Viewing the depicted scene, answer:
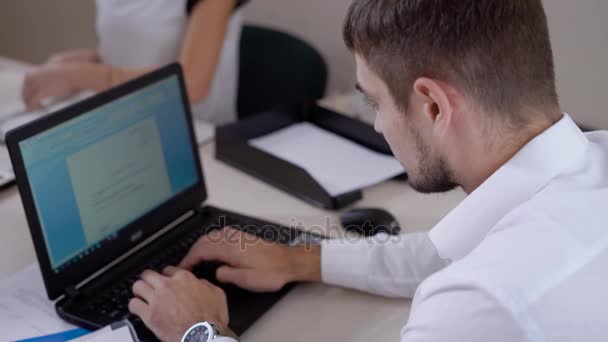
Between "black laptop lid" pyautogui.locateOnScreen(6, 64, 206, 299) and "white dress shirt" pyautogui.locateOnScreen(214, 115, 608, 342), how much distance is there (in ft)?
1.85

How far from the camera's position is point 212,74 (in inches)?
69.6

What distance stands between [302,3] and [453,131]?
1.59 meters

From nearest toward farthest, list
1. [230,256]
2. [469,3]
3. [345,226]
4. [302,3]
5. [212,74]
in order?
[469,3] < [230,256] < [345,226] < [212,74] < [302,3]

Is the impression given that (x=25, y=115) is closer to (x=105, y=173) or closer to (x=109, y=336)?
(x=105, y=173)

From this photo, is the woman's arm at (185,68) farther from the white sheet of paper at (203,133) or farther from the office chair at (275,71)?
the office chair at (275,71)

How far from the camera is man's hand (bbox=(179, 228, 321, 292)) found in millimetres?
1085

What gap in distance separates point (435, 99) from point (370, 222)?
1.72 feet

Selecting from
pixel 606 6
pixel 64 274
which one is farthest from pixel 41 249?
pixel 606 6

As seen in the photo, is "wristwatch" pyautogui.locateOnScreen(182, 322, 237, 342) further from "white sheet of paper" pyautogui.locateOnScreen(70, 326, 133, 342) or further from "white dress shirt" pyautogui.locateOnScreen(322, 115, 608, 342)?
"white dress shirt" pyautogui.locateOnScreen(322, 115, 608, 342)

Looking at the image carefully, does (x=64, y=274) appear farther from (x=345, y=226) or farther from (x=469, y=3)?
(x=469, y=3)

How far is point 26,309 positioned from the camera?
1042 millimetres

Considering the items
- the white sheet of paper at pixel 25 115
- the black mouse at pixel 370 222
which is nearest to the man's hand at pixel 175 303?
the black mouse at pixel 370 222

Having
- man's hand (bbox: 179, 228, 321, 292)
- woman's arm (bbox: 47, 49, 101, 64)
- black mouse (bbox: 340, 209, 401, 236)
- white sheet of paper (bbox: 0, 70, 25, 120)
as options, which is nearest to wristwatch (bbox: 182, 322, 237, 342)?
man's hand (bbox: 179, 228, 321, 292)

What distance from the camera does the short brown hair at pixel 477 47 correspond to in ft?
2.50
